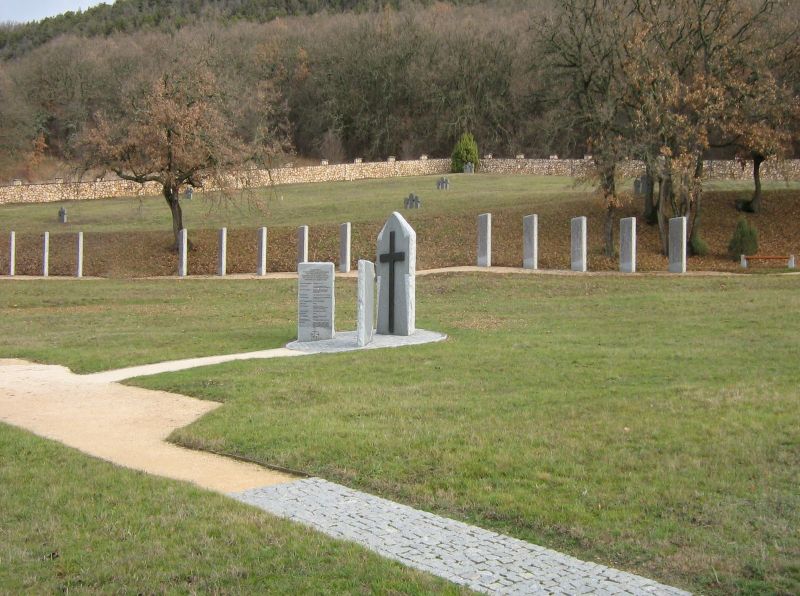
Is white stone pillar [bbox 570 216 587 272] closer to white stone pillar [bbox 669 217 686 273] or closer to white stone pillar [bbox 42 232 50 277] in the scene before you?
white stone pillar [bbox 669 217 686 273]

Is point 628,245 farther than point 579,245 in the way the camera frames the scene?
No

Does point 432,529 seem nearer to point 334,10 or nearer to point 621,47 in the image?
point 621,47

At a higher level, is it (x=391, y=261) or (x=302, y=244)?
(x=302, y=244)

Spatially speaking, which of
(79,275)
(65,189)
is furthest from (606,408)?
(65,189)

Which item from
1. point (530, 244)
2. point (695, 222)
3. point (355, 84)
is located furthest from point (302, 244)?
point (355, 84)

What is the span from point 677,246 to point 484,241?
5809mm

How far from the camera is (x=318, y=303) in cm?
1697

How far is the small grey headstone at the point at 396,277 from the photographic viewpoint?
56.4 ft

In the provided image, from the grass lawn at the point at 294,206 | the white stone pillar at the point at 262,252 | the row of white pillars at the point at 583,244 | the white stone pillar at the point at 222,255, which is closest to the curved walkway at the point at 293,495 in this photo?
the white stone pillar at the point at 262,252

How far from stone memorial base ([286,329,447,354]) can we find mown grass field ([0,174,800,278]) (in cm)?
1432

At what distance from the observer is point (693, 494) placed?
7.21 metres

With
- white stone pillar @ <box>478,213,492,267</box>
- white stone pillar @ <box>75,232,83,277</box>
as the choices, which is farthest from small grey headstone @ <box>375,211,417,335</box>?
white stone pillar @ <box>75,232,83,277</box>

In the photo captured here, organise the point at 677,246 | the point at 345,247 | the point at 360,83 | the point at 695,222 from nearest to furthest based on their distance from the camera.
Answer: the point at 677,246 → the point at 345,247 → the point at 695,222 → the point at 360,83

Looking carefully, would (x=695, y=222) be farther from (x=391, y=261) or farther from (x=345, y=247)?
(x=391, y=261)
